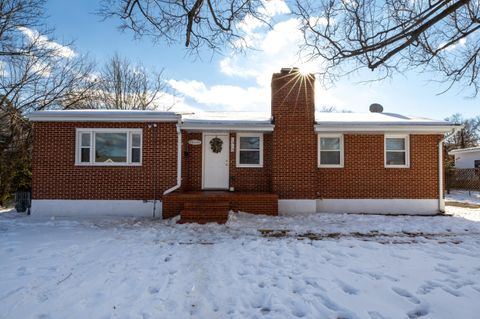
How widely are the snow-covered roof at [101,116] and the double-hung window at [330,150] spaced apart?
5.18 m

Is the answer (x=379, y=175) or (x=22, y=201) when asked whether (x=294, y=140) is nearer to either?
(x=379, y=175)

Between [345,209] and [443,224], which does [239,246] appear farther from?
[443,224]

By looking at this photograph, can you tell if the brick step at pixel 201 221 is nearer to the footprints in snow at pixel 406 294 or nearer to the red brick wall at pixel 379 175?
the red brick wall at pixel 379 175

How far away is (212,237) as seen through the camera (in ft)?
19.2

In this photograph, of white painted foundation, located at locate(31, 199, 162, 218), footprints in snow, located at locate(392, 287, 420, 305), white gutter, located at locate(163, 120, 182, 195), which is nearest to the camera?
footprints in snow, located at locate(392, 287, 420, 305)

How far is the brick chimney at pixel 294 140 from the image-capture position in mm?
8672

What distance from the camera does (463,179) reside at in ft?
60.0

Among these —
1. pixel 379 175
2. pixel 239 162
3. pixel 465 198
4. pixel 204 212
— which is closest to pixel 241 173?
pixel 239 162

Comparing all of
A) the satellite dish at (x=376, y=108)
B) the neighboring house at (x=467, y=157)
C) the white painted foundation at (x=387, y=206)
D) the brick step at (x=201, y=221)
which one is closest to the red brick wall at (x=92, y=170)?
the brick step at (x=201, y=221)

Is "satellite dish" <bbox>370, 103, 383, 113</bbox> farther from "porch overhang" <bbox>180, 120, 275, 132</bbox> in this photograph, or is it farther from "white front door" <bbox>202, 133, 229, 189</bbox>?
"white front door" <bbox>202, 133, 229, 189</bbox>

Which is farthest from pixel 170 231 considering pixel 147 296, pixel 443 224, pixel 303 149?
pixel 443 224

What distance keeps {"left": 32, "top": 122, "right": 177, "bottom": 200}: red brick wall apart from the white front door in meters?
1.34

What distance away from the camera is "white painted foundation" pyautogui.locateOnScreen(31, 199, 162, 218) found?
322 inches

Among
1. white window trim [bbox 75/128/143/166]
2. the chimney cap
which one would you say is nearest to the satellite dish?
the chimney cap
